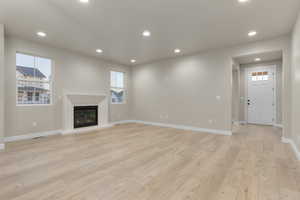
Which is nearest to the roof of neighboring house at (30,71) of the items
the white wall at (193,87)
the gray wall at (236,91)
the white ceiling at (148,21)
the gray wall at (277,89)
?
the white ceiling at (148,21)

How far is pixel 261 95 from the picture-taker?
6176mm

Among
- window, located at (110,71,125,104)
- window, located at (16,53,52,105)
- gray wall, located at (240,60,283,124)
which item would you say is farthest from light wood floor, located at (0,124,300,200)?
window, located at (110,71,125,104)

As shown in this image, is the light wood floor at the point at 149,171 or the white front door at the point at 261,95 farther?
the white front door at the point at 261,95

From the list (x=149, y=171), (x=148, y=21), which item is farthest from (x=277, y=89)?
(x=149, y=171)

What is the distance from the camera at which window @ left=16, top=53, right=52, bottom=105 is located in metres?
4.16

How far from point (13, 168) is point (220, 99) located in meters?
5.37

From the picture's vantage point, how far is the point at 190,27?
3.45 m

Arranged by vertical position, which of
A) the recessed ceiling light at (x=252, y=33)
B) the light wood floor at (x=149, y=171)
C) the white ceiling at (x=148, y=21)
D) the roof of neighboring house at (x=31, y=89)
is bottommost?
the light wood floor at (x=149, y=171)

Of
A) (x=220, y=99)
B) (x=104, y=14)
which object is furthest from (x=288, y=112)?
(x=104, y=14)

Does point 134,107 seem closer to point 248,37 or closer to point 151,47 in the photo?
point 151,47

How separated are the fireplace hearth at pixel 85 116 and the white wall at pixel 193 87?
2.11m

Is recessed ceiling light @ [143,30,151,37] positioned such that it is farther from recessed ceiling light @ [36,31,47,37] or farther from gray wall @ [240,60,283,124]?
gray wall @ [240,60,283,124]

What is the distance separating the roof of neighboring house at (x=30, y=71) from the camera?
4188 mm

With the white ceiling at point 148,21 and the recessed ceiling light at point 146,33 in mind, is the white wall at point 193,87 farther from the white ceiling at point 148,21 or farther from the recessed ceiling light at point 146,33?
the recessed ceiling light at point 146,33
